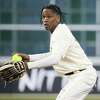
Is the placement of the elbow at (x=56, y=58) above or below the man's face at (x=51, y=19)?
below

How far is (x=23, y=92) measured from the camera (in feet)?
35.9

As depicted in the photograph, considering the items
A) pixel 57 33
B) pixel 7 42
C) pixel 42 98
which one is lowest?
pixel 42 98

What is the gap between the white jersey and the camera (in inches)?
239

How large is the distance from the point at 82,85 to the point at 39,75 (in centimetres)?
475

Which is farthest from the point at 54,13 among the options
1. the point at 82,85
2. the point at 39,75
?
the point at 39,75

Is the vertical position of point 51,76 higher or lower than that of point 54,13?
lower

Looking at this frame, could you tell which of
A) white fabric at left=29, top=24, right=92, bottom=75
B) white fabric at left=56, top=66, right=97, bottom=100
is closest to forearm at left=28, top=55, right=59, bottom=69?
white fabric at left=29, top=24, right=92, bottom=75

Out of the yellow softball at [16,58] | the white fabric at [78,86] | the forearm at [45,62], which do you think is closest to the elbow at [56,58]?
the forearm at [45,62]

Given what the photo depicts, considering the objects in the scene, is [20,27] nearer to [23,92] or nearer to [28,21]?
[28,21]

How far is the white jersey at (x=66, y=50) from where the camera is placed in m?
6.06

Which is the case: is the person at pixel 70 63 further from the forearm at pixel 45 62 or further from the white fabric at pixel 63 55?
the forearm at pixel 45 62

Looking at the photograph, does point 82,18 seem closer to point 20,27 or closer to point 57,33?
point 20,27

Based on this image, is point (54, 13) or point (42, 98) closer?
point (54, 13)

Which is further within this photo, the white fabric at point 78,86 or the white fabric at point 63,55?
the white fabric at point 78,86
